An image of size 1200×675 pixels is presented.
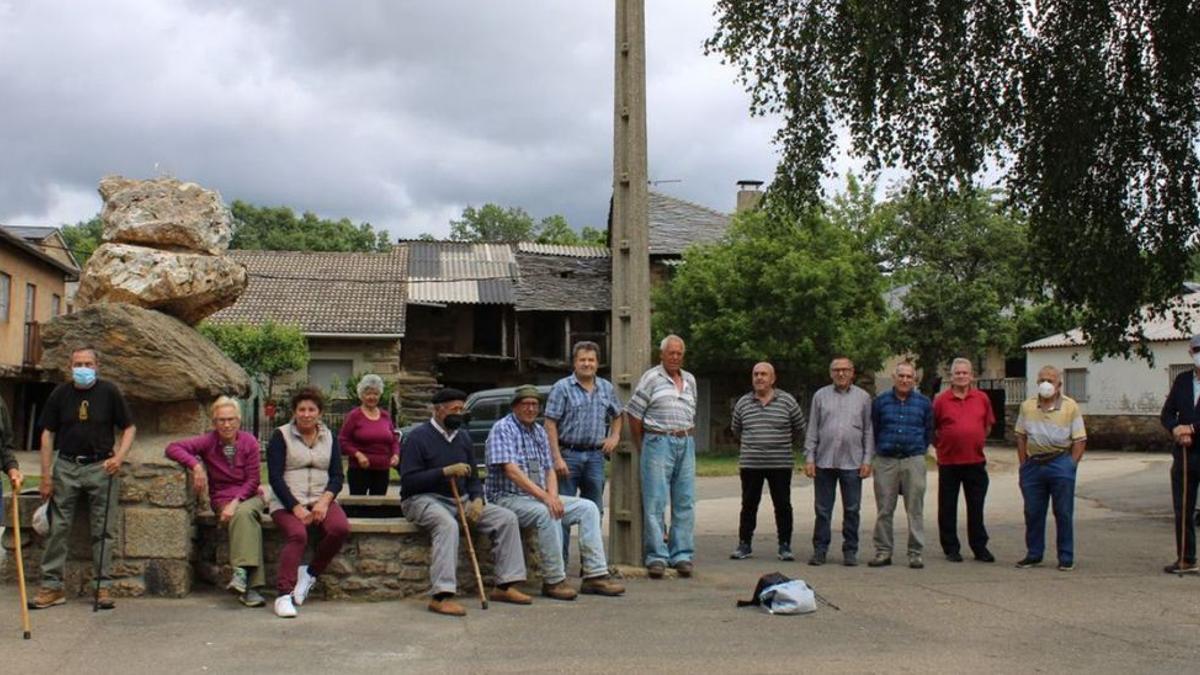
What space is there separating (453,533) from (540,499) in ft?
2.33

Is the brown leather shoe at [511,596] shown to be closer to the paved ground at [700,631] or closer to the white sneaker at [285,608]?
the paved ground at [700,631]

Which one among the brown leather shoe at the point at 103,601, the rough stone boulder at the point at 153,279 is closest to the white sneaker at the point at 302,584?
the brown leather shoe at the point at 103,601

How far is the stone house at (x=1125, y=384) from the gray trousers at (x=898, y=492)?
2164cm

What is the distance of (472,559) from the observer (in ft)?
25.4

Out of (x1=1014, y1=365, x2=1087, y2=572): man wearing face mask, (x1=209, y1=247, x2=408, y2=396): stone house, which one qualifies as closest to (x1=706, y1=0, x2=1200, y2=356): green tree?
(x1=1014, y1=365, x2=1087, y2=572): man wearing face mask

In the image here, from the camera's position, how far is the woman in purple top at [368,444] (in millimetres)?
9609

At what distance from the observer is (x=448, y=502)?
315 inches

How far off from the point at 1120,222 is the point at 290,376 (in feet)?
78.8

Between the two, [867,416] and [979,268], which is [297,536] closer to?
[867,416]

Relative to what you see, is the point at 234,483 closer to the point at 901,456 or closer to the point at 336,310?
the point at 901,456

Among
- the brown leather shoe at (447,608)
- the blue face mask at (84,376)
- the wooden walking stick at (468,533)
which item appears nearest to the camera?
the brown leather shoe at (447,608)

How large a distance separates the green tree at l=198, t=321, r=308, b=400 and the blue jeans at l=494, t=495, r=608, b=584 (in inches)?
825

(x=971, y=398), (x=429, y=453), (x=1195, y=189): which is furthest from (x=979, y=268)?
(x=429, y=453)

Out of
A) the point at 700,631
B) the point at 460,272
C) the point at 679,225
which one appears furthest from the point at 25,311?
the point at 700,631
